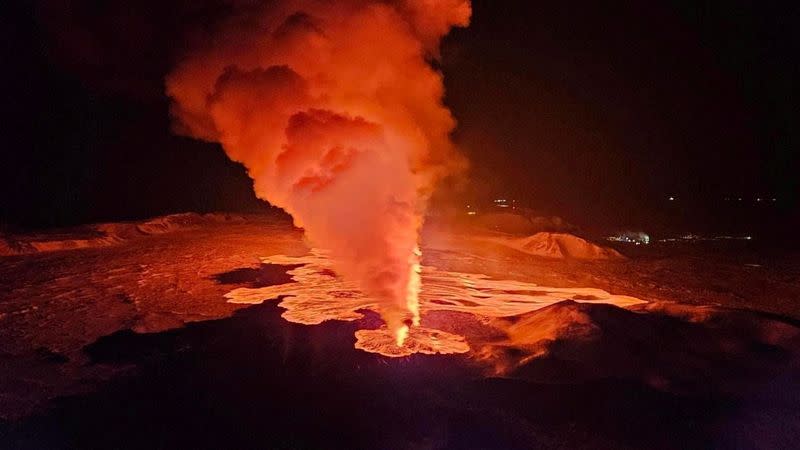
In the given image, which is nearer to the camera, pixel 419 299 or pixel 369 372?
pixel 369 372

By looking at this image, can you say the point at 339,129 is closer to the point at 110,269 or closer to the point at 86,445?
the point at 110,269

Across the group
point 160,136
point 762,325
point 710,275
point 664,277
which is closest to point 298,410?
point 762,325

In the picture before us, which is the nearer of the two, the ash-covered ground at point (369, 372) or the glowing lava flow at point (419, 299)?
the ash-covered ground at point (369, 372)

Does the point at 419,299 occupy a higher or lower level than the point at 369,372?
higher
